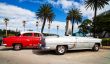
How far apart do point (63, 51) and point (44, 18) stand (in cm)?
4123

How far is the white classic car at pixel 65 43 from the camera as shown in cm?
1369

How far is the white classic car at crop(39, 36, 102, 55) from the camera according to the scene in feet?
44.9

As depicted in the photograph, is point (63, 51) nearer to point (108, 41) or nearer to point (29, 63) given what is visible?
point (29, 63)

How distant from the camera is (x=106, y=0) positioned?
43125mm

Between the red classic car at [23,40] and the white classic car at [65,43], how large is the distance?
289 cm

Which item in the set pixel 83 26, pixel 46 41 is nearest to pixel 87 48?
pixel 46 41

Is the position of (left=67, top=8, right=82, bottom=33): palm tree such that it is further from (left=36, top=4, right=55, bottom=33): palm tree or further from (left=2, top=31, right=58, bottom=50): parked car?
(left=2, top=31, right=58, bottom=50): parked car

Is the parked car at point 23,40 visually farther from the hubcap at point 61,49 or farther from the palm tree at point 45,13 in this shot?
the palm tree at point 45,13

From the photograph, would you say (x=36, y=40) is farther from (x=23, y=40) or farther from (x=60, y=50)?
(x=60, y=50)

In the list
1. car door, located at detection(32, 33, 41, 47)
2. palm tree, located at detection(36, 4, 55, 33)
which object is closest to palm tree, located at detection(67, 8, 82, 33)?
palm tree, located at detection(36, 4, 55, 33)

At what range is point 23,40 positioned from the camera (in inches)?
673

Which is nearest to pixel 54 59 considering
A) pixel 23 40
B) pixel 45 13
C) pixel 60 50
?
pixel 60 50

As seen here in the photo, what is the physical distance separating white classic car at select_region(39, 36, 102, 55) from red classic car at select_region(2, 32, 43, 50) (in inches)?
114

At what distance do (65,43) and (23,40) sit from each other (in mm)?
4613
